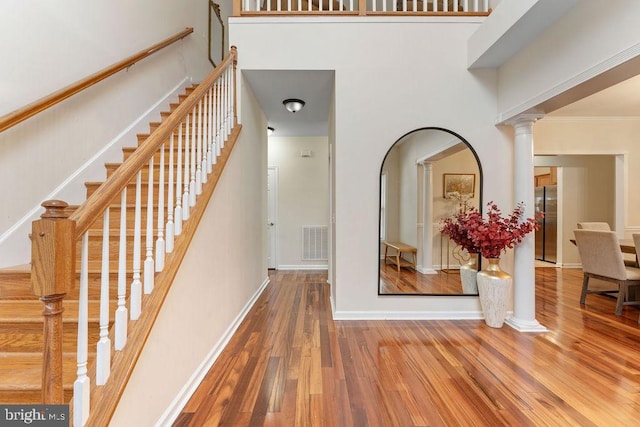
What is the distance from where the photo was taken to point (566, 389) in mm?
1742

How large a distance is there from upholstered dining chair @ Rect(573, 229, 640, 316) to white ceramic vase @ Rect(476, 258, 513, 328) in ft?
4.49

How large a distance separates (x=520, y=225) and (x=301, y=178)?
11.7ft

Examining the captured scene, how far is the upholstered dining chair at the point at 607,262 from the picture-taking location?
301 cm

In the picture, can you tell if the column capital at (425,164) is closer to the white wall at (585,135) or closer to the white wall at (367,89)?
the white wall at (367,89)

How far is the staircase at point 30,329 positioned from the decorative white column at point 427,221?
2.51 m

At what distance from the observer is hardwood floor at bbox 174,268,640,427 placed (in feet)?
5.02

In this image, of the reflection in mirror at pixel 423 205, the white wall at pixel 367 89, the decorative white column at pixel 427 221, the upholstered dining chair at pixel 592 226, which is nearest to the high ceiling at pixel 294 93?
the white wall at pixel 367 89

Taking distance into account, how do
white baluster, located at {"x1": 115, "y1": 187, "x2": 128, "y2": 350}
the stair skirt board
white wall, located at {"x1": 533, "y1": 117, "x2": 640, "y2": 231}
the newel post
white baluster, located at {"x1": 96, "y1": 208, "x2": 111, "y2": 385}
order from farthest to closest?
white wall, located at {"x1": 533, "y1": 117, "x2": 640, "y2": 231} → the stair skirt board → white baluster, located at {"x1": 115, "y1": 187, "x2": 128, "y2": 350} → white baluster, located at {"x1": 96, "y1": 208, "x2": 111, "y2": 385} → the newel post

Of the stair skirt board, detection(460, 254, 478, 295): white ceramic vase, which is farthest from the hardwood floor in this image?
the stair skirt board

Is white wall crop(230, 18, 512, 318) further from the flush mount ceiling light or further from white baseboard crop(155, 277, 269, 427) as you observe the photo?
white baseboard crop(155, 277, 269, 427)

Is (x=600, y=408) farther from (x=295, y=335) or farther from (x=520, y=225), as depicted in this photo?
(x=295, y=335)

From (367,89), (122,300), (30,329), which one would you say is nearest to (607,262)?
(367,89)

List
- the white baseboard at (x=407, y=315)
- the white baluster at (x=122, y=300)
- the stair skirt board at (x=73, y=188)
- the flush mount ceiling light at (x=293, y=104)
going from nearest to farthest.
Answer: the white baluster at (x=122, y=300), the stair skirt board at (x=73, y=188), the white baseboard at (x=407, y=315), the flush mount ceiling light at (x=293, y=104)

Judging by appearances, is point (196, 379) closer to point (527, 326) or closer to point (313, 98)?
point (527, 326)
